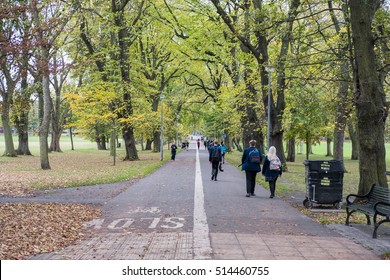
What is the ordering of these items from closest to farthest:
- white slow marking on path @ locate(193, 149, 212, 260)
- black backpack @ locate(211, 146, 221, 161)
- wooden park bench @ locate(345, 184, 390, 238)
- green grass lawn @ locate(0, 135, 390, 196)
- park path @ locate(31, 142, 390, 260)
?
white slow marking on path @ locate(193, 149, 212, 260)
park path @ locate(31, 142, 390, 260)
wooden park bench @ locate(345, 184, 390, 238)
green grass lawn @ locate(0, 135, 390, 196)
black backpack @ locate(211, 146, 221, 161)

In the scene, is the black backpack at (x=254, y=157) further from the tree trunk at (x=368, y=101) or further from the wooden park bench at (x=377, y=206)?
the wooden park bench at (x=377, y=206)

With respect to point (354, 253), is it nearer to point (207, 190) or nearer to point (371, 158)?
point (371, 158)

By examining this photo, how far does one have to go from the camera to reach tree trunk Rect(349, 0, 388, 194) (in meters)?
10.2

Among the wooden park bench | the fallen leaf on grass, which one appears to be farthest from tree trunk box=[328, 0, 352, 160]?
the fallen leaf on grass

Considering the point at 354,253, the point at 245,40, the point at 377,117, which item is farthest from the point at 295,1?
the point at 354,253

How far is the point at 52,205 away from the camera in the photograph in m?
11.0

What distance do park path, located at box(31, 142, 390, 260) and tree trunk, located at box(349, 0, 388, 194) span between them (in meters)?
2.18

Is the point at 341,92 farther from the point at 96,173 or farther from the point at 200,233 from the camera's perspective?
the point at 200,233

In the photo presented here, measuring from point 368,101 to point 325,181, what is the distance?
2.22 m

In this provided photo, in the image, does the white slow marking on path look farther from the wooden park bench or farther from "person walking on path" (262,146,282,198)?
the wooden park bench

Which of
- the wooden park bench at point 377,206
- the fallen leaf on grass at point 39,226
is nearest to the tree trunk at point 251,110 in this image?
the fallen leaf on grass at point 39,226

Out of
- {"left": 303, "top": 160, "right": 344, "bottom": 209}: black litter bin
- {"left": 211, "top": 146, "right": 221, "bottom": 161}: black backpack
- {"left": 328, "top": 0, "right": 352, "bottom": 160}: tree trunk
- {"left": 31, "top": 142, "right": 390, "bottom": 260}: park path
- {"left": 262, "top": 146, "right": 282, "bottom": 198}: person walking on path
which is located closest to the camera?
{"left": 31, "top": 142, "right": 390, "bottom": 260}: park path

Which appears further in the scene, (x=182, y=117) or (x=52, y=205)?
(x=182, y=117)

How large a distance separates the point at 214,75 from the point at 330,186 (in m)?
39.6
